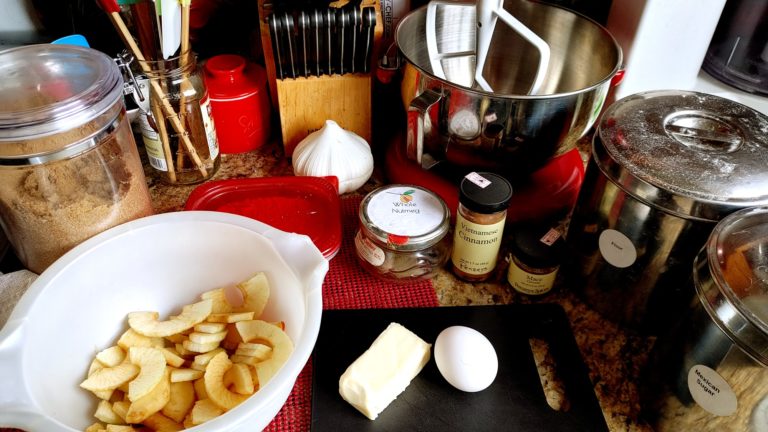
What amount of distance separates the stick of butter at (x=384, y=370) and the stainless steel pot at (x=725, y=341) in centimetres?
24

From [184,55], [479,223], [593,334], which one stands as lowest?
[593,334]

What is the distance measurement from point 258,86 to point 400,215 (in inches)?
13.5

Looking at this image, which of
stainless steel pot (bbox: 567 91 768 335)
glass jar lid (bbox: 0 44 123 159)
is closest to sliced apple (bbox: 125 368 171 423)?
glass jar lid (bbox: 0 44 123 159)

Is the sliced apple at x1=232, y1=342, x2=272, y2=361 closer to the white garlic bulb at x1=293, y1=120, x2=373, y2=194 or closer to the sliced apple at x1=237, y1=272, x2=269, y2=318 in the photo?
the sliced apple at x1=237, y1=272, x2=269, y2=318

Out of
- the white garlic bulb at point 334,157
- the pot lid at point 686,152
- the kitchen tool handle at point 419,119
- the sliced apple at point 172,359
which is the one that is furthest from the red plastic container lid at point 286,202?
the pot lid at point 686,152

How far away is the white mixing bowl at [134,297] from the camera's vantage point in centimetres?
47

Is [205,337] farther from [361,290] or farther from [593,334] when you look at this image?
[593,334]

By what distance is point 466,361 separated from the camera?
58 cm

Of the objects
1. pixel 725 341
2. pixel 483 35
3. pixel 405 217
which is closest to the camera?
pixel 725 341

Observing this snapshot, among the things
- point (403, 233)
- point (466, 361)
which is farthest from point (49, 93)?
point (466, 361)

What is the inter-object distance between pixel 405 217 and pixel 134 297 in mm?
316

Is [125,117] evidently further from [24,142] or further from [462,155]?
[462,155]

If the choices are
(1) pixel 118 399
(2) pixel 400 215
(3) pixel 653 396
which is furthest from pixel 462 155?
(1) pixel 118 399

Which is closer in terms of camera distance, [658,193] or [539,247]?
[658,193]
